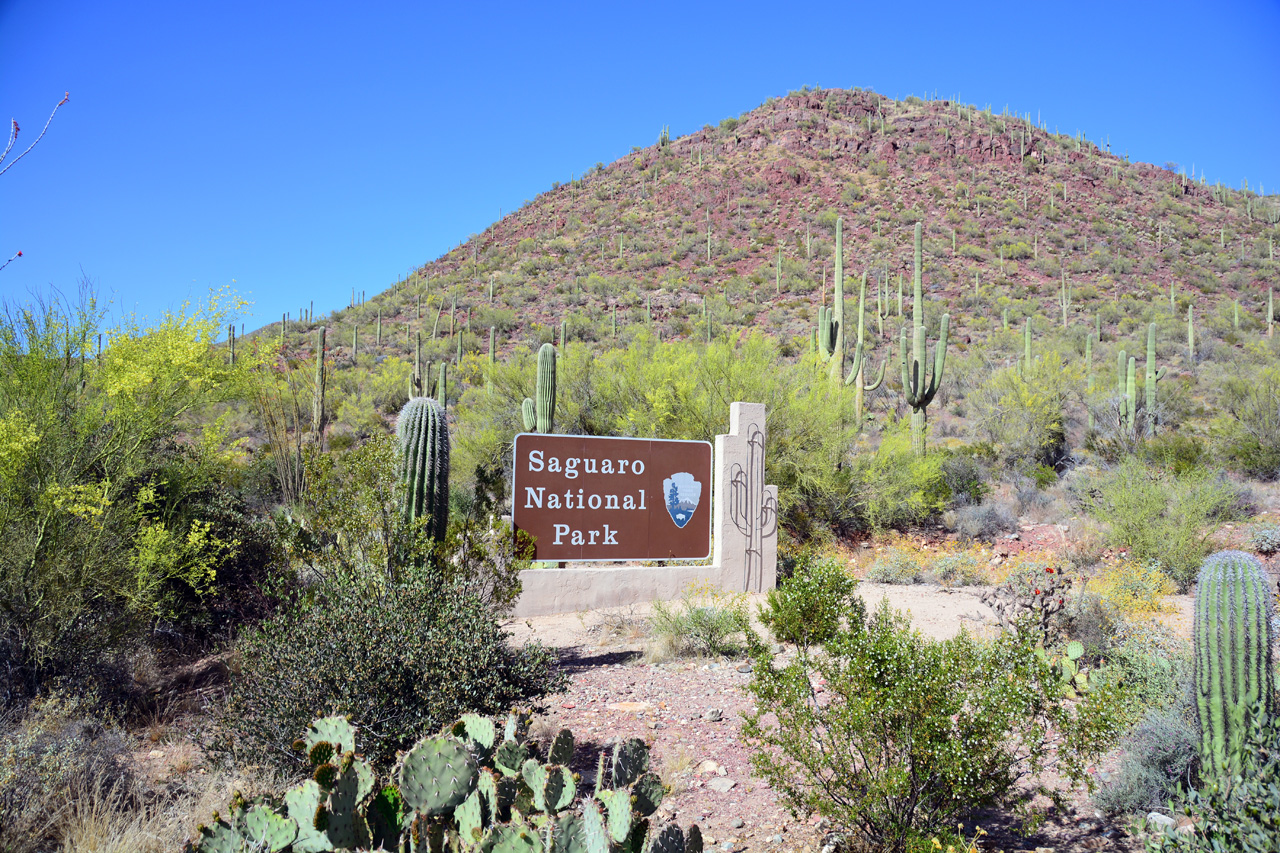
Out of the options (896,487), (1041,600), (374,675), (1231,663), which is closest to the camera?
(1231,663)

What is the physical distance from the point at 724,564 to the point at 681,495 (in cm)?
111

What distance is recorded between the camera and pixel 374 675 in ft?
14.8

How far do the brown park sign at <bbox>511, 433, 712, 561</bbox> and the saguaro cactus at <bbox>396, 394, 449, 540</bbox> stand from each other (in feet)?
4.51

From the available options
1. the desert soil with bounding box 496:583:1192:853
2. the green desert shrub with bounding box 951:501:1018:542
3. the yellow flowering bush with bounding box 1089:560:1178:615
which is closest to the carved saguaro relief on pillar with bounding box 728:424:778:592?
the desert soil with bounding box 496:583:1192:853

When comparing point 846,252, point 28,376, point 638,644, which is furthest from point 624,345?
point 28,376

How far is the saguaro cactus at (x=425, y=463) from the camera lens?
26.0 ft

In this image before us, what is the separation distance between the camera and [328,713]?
4.38 meters

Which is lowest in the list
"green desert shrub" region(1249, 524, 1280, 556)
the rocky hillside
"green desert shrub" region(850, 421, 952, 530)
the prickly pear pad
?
the prickly pear pad

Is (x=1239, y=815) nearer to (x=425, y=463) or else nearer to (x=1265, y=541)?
(x=425, y=463)

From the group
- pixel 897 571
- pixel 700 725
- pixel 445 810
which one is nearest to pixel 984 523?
pixel 897 571

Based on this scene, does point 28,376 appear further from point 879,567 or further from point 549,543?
point 879,567

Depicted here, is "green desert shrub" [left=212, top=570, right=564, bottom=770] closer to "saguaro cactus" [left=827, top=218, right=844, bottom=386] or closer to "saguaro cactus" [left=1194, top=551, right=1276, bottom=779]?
"saguaro cactus" [left=1194, top=551, right=1276, bottom=779]

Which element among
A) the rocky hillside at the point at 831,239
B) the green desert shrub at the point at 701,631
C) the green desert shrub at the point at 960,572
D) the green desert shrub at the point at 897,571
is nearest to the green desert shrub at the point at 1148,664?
the green desert shrub at the point at 701,631

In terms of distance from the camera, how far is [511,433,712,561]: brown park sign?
9766 mm
